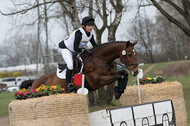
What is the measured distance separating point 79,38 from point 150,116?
2028 millimetres

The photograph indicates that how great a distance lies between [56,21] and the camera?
15.0 meters

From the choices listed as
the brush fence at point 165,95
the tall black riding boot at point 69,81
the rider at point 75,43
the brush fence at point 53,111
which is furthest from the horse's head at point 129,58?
the brush fence at point 53,111

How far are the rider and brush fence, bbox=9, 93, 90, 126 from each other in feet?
4.86

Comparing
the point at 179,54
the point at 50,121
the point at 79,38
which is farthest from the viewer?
the point at 179,54

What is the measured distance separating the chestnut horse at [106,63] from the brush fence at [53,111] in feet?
4.49

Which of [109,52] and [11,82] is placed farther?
[11,82]

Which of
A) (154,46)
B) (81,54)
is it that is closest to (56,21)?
(81,54)

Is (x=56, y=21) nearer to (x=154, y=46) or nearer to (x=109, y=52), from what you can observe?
(x=109, y=52)

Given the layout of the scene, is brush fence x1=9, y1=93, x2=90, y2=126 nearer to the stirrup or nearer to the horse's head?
the stirrup

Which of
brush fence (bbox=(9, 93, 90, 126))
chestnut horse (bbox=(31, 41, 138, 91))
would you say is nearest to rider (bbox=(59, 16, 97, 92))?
chestnut horse (bbox=(31, 41, 138, 91))

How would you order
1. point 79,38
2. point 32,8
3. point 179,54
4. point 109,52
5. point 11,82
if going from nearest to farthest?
point 79,38, point 109,52, point 32,8, point 179,54, point 11,82

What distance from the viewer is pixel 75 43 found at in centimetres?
533

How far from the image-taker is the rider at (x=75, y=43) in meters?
5.32

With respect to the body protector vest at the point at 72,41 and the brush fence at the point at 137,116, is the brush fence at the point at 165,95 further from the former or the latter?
the body protector vest at the point at 72,41
